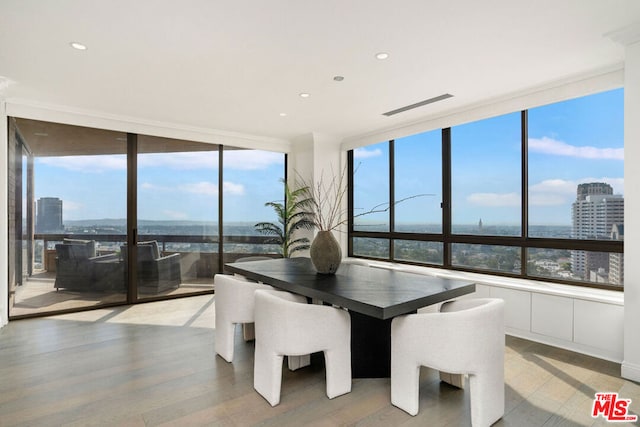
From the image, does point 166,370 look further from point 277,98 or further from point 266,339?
point 277,98

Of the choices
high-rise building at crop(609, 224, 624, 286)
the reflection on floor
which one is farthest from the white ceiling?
the reflection on floor

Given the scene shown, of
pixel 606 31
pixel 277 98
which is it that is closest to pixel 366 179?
pixel 277 98

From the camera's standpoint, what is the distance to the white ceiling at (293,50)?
2.30 metres

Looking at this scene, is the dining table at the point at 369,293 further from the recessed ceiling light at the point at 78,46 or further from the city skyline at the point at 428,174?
the recessed ceiling light at the point at 78,46

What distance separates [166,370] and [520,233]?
3.85m

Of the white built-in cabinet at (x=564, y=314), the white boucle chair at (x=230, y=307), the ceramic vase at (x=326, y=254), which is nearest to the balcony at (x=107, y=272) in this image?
the white boucle chair at (x=230, y=307)

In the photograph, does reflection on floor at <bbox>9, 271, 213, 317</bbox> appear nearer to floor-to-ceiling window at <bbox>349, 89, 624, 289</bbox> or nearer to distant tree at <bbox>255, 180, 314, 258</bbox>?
distant tree at <bbox>255, 180, 314, 258</bbox>

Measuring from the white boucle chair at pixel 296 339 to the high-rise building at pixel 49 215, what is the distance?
3.56 metres

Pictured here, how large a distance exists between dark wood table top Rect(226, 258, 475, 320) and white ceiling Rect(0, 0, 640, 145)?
1.84 metres

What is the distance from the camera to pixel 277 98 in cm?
405

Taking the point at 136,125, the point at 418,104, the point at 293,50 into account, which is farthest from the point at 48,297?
the point at 418,104

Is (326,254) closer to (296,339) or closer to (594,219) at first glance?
(296,339)

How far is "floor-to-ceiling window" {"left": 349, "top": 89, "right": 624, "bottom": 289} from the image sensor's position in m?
3.44

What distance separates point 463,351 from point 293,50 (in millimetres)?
2482
